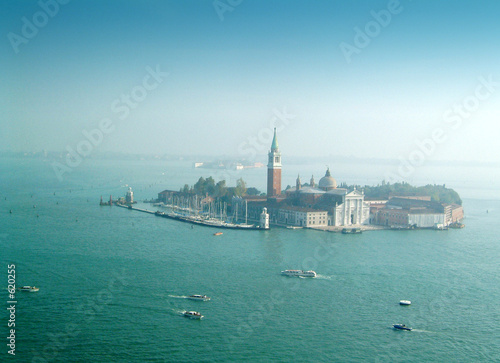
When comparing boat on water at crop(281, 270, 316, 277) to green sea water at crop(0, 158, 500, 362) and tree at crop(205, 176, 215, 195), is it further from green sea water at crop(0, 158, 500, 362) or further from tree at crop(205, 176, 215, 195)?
tree at crop(205, 176, 215, 195)

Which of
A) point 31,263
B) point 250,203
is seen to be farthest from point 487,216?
point 31,263

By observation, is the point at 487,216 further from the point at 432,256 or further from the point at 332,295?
the point at 332,295

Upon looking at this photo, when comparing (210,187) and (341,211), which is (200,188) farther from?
(341,211)

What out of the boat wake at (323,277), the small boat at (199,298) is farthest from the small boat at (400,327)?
the small boat at (199,298)

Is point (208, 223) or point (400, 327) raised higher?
point (208, 223)

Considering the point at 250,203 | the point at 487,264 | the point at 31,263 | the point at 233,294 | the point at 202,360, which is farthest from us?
the point at 250,203

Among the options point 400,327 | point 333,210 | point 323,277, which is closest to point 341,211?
point 333,210

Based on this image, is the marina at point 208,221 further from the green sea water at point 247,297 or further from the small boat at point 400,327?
the small boat at point 400,327

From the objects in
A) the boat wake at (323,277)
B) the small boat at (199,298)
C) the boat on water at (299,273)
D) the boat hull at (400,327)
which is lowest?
the boat hull at (400,327)
